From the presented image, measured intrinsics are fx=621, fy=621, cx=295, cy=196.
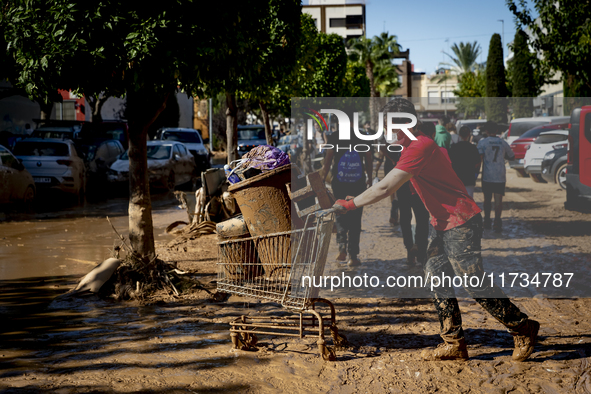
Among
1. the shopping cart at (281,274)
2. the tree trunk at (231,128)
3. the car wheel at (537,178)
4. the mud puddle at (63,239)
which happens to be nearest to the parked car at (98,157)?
the mud puddle at (63,239)

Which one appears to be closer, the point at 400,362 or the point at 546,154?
the point at 400,362

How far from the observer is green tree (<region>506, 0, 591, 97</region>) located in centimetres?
1575

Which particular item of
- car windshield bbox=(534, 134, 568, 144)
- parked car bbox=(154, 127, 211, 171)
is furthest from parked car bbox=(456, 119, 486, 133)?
parked car bbox=(154, 127, 211, 171)

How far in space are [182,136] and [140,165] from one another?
741 inches

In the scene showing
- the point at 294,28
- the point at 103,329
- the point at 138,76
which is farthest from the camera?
the point at 294,28

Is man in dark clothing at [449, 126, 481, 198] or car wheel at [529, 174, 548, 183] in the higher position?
man in dark clothing at [449, 126, 481, 198]

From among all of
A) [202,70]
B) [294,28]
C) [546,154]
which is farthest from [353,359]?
[546,154]

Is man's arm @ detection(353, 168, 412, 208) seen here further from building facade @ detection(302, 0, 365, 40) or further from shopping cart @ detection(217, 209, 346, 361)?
building facade @ detection(302, 0, 365, 40)

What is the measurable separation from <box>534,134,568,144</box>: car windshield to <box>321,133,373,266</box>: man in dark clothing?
24.9 feet

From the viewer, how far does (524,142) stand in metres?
14.2

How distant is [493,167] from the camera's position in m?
10.1

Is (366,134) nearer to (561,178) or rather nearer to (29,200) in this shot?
(561,178)

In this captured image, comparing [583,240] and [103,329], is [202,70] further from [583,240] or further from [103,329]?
[583,240]

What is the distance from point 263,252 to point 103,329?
174 cm
